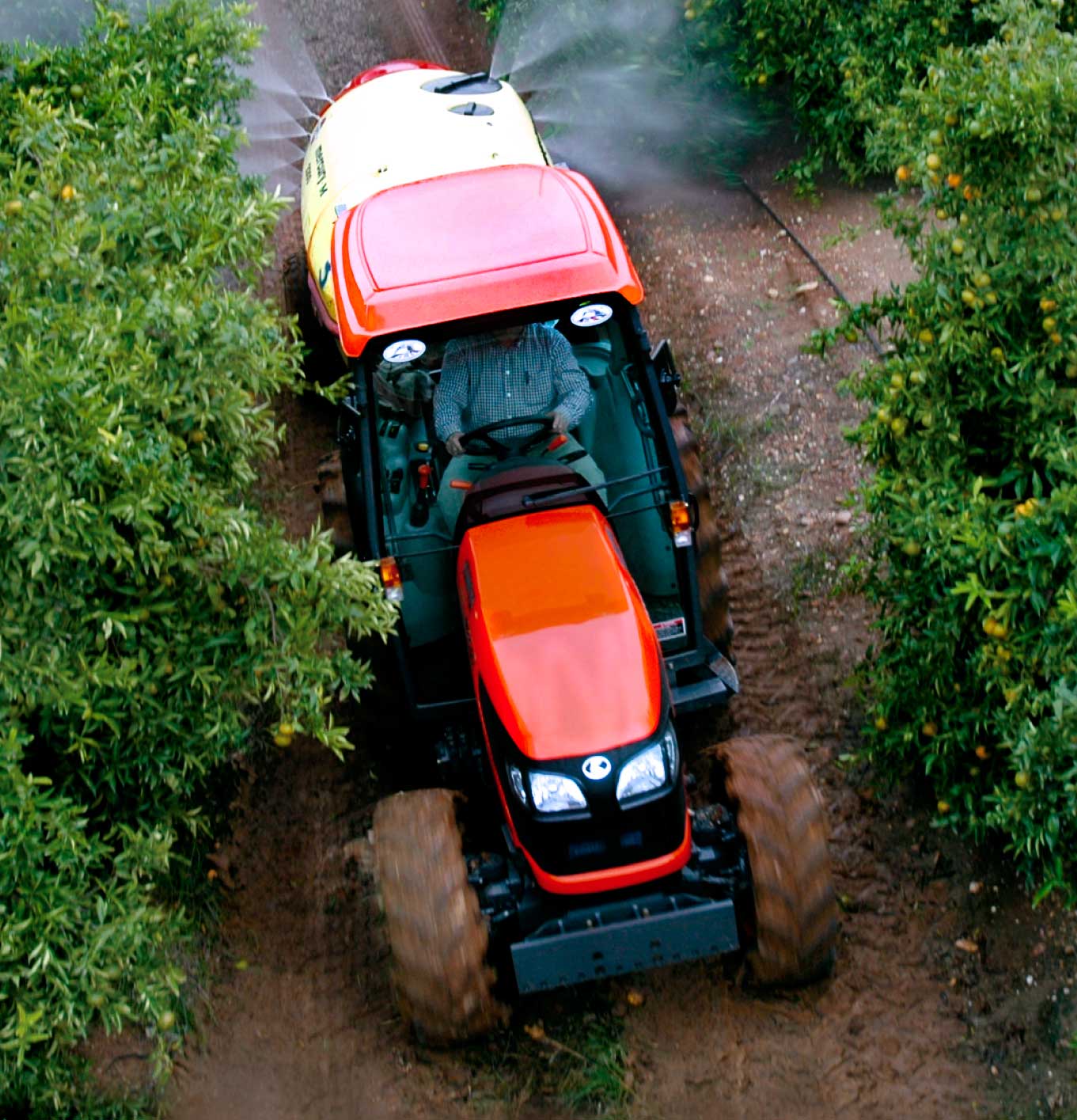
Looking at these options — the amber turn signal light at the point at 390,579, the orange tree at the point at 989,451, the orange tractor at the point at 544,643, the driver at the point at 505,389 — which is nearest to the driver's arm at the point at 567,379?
the driver at the point at 505,389

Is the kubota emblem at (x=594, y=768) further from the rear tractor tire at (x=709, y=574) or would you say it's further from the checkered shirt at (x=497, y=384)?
the checkered shirt at (x=497, y=384)

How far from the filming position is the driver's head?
5.60 m

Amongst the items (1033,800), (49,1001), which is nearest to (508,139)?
(1033,800)

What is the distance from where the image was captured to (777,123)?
940 centimetres

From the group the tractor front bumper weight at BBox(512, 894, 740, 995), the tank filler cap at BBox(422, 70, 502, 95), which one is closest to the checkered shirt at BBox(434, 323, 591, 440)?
the tractor front bumper weight at BBox(512, 894, 740, 995)

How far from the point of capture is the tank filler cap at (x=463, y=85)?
8.12 meters

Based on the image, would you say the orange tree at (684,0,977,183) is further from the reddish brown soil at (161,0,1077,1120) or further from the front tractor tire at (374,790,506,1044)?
the front tractor tire at (374,790,506,1044)

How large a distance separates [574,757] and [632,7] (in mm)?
7300

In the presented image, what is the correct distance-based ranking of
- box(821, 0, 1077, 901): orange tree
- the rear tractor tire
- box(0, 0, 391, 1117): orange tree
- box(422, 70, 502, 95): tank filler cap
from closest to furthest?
box(0, 0, 391, 1117): orange tree
box(821, 0, 1077, 901): orange tree
the rear tractor tire
box(422, 70, 502, 95): tank filler cap

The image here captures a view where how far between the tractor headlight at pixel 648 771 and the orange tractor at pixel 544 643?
1cm

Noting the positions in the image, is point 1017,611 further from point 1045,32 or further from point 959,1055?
point 1045,32

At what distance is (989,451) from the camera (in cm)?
516

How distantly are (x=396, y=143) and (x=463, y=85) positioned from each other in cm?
95

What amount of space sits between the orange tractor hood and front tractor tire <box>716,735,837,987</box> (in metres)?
0.63
